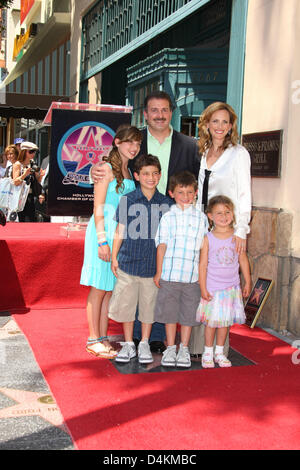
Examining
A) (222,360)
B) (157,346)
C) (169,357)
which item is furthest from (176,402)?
(157,346)

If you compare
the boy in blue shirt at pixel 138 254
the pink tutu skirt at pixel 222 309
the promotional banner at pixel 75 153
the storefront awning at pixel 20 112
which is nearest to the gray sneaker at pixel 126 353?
the boy in blue shirt at pixel 138 254

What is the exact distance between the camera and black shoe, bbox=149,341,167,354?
462 cm

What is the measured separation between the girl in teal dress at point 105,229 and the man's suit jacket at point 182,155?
326 mm

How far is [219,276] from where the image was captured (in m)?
4.19

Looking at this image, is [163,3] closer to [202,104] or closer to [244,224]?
[202,104]

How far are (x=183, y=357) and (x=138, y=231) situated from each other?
1001mm

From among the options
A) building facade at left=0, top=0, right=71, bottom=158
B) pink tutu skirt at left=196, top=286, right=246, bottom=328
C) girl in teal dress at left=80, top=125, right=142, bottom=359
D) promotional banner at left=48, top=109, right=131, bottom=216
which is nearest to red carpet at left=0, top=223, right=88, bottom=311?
promotional banner at left=48, top=109, right=131, bottom=216

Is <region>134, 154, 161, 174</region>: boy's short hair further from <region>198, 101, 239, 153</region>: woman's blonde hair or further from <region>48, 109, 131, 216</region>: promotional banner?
<region>48, 109, 131, 216</region>: promotional banner

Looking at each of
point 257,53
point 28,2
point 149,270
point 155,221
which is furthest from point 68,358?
point 28,2

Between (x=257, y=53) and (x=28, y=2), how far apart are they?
20.0 meters

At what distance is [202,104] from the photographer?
870 centimetres

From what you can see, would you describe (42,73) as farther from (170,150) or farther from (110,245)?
(110,245)
